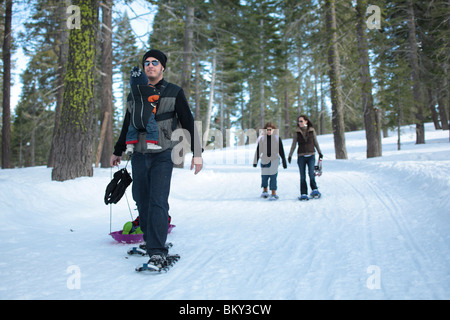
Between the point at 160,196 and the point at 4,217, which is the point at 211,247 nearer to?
the point at 160,196

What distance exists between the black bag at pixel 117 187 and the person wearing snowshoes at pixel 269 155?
14.8 ft

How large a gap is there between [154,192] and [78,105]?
215 inches

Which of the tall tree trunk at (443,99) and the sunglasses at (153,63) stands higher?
the tall tree trunk at (443,99)

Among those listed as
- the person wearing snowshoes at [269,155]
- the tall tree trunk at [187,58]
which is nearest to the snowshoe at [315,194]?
the person wearing snowshoes at [269,155]

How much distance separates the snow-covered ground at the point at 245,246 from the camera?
2584mm

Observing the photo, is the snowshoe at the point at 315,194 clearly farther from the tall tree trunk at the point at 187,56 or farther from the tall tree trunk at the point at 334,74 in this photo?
the tall tree trunk at the point at 334,74

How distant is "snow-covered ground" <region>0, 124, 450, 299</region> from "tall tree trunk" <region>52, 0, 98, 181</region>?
535 millimetres

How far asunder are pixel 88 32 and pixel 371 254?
7.91 meters

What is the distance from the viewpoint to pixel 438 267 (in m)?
2.96

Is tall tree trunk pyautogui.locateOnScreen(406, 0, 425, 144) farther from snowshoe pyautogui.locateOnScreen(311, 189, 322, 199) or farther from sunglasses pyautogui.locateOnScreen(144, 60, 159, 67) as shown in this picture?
sunglasses pyautogui.locateOnScreen(144, 60, 159, 67)

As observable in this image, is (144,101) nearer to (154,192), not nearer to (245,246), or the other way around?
(154,192)

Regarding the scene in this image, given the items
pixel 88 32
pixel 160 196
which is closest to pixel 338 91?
pixel 88 32

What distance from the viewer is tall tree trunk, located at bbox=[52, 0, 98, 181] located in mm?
7281

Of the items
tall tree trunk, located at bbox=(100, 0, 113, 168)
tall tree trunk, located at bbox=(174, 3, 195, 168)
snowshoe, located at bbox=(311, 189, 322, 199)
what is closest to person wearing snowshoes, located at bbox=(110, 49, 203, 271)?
snowshoe, located at bbox=(311, 189, 322, 199)
